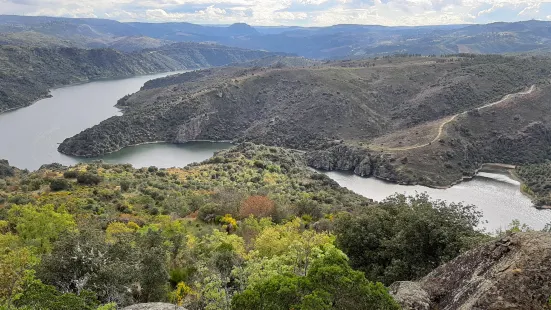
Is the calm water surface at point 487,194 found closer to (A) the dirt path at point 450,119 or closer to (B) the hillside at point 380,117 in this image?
(B) the hillside at point 380,117

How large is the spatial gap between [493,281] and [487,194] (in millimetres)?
88435

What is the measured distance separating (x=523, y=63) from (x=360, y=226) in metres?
151

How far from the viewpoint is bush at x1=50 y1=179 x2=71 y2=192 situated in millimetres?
49031

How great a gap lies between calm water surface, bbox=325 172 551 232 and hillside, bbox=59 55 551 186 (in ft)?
10.1

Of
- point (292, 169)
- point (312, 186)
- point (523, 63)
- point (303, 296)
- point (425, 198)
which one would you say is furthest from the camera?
Answer: point (523, 63)

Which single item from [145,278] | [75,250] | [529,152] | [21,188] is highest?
[75,250]

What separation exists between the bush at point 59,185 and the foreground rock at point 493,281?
44.7 m

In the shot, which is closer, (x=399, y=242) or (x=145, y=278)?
(x=145, y=278)

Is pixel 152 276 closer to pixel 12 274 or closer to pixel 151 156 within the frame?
pixel 12 274

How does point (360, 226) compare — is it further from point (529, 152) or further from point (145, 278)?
point (529, 152)

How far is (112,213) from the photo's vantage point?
40406mm

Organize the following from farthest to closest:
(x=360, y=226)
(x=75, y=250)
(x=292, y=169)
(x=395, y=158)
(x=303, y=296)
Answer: (x=395, y=158) < (x=292, y=169) < (x=360, y=226) < (x=75, y=250) < (x=303, y=296)

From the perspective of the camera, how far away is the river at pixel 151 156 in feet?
274

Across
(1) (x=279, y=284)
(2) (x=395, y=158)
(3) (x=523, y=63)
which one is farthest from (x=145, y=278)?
(3) (x=523, y=63)
